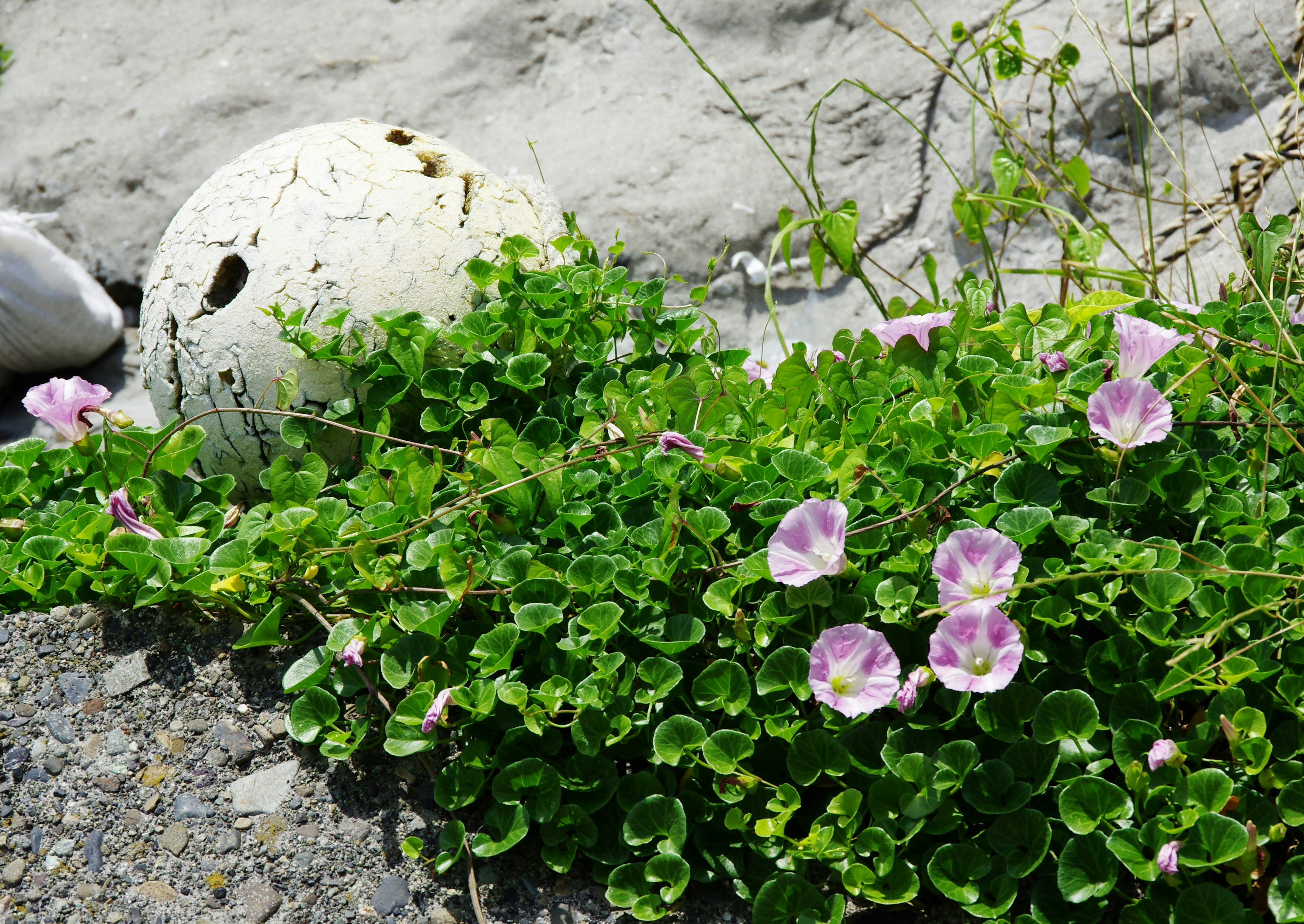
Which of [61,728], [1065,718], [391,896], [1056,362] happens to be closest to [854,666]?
[1065,718]

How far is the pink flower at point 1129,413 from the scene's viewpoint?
1.45m

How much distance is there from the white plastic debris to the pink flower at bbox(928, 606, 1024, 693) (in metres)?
3.57

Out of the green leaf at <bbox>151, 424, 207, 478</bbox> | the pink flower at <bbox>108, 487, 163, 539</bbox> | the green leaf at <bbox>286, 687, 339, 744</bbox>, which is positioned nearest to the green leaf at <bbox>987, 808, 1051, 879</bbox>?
the green leaf at <bbox>286, 687, 339, 744</bbox>

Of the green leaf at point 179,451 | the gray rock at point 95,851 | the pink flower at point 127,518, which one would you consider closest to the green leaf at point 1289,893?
the gray rock at point 95,851

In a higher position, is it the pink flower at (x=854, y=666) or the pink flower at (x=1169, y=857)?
the pink flower at (x=854, y=666)

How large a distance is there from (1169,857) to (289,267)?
1971 millimetres

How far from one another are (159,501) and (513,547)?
0.80 metres

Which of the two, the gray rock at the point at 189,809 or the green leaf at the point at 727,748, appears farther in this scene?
the gray rock at the point at 189,809

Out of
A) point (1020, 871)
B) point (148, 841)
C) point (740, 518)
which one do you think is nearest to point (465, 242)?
point (740, 518)

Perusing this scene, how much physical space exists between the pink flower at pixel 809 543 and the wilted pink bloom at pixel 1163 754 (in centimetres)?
50

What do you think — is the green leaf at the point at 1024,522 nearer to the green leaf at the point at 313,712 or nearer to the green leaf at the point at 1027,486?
the green leaf at the point at 1027,486

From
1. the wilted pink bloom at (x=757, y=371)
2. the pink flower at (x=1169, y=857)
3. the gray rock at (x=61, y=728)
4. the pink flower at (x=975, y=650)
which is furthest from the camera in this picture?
the wilted pink bloom at (x=757, y=371)

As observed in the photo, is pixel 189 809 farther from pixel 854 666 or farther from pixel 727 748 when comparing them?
pixel 854 666

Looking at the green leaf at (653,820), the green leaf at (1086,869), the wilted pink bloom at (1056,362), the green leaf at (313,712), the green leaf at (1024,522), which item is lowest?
the green leaf at (653,820)
